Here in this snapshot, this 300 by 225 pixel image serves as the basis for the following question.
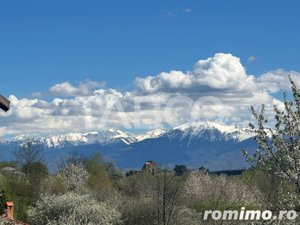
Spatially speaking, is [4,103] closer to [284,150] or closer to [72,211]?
[284,150]

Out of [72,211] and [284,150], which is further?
[72,211]

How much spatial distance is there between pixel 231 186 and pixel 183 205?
18094 mm

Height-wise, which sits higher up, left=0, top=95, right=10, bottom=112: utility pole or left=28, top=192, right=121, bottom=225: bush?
left=0, top=95, right=10, bottom=112: utility pole

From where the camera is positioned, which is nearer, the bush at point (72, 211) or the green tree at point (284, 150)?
the green tree at point (284, 150)

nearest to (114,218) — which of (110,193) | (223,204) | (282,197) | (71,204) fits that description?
(71,204)

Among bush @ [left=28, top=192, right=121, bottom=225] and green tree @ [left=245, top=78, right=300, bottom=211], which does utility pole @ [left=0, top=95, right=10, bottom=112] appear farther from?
bush @ [left=28, top=192, right=121, bottom=225]

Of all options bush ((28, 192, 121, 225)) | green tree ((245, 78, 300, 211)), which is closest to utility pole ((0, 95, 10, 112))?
green tree ((245, 78, 300, 211))

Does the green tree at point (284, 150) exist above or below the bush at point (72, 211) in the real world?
above

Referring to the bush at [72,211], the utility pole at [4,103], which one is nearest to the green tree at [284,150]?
the utility pole at [4,103]

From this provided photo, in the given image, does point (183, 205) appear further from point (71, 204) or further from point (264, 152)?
point (264, 152)

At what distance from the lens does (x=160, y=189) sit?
5266 centimetres

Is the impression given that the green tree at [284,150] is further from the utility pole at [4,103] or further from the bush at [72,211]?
the bush at [72,211]

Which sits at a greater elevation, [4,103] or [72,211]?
[4,103]

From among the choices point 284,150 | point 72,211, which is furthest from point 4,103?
point 72,211
